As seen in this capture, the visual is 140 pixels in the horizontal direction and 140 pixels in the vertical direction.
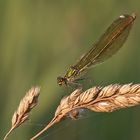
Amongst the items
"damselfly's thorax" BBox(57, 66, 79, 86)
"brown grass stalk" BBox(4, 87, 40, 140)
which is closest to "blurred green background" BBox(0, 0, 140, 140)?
"damselfly's thorax" BBox(57, 66, 79, 86)

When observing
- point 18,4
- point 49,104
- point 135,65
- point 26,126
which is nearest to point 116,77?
point 135,65

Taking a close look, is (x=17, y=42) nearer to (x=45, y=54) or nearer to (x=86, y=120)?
(x=45, y=54)

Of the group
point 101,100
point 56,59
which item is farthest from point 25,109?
point 56,59

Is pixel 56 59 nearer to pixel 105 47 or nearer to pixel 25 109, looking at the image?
pixel 105 47

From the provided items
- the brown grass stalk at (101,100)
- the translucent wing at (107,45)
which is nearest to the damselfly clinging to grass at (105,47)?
the translucent wing at (107,45)

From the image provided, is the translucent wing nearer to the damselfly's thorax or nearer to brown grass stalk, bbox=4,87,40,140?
the damselfly's thorax

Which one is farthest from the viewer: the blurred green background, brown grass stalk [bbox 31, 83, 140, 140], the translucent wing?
the blurred green background
